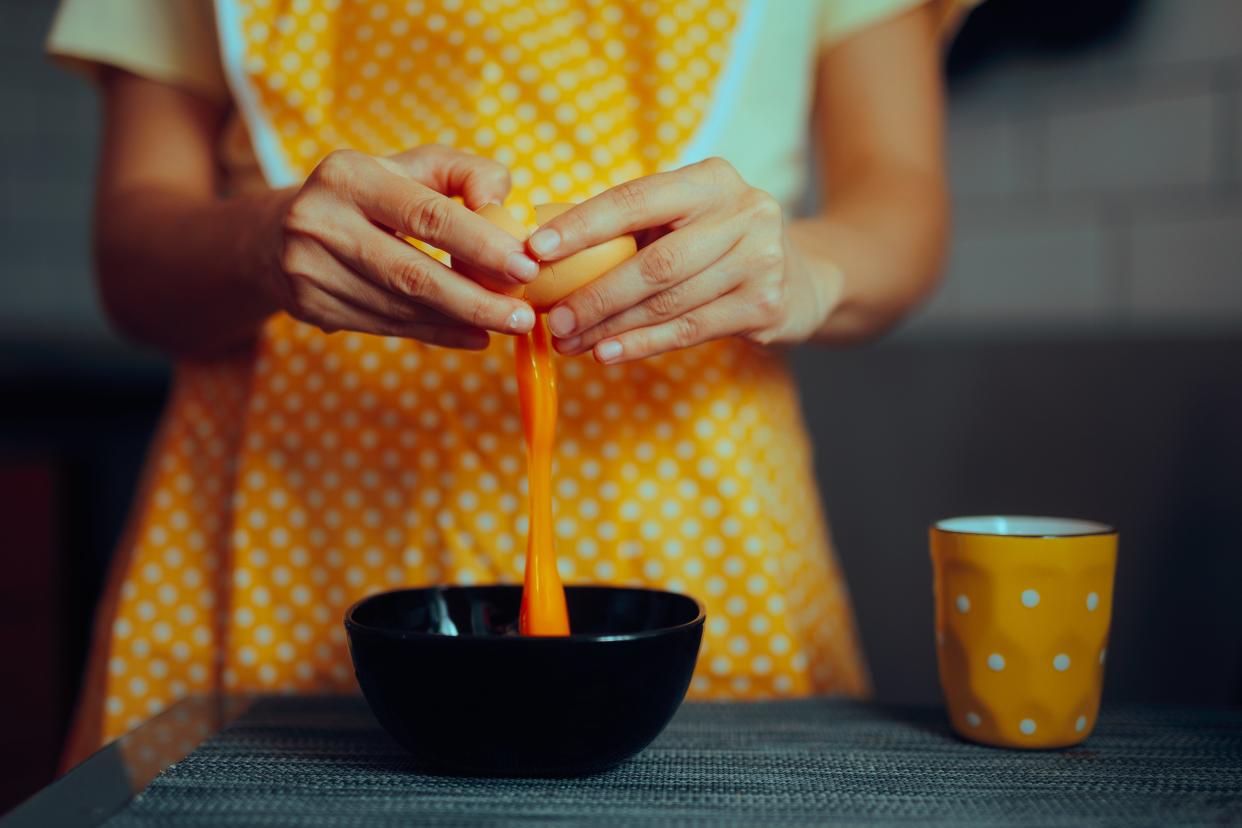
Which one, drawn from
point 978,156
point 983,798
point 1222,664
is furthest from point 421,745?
point 978,156

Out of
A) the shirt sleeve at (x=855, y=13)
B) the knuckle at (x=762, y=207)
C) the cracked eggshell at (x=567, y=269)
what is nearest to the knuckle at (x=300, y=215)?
the cracked eggshell at (x=567, y=269)

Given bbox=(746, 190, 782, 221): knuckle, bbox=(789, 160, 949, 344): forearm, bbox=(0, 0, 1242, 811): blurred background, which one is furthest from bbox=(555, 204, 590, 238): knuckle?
bbox=(0, 0, 1242, 811): blurred background

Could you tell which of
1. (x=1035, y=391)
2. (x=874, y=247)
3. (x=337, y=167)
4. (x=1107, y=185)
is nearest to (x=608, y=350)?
(x=337, y=167)

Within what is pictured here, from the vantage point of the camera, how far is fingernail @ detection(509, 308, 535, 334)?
1.63 feet

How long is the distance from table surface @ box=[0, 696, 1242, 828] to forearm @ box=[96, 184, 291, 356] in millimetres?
254

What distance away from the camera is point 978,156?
162 centimetres

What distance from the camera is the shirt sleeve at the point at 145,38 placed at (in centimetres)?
78

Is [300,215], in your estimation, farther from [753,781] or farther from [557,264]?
[753,781]

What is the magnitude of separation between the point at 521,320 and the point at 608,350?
6 cm

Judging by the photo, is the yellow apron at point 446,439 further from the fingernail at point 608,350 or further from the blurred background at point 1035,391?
the blurred background at point 1035,391

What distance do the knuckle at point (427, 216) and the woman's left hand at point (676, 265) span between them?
0.13 ft

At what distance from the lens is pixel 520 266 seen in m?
0.48

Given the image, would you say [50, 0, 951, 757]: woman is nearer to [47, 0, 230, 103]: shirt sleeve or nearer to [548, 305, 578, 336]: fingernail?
[47, 0, 230, 103]: shirt sleeve

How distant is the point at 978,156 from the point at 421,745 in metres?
1.42
